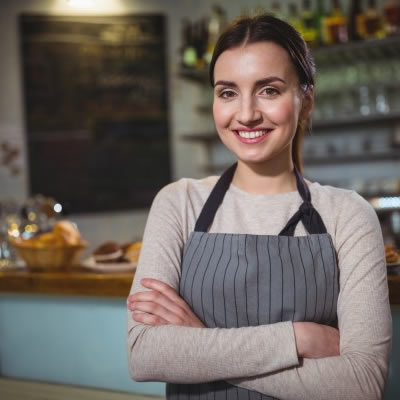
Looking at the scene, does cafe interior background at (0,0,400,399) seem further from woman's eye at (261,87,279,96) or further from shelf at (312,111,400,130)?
woman's eye at (261,87,279,96)

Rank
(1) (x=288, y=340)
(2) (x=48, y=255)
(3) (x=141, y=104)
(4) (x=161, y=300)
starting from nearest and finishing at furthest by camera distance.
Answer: (1) (x=288, y=340) < (4) (x=161, y=300) < (2) (x=48, y=255) < (3) (x=141, y=104)

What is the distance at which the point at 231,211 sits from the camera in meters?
1.32

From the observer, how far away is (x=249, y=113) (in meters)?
1.21

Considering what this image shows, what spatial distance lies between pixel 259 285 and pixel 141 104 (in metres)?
3.23

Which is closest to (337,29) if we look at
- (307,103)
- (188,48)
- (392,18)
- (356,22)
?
(356,22)

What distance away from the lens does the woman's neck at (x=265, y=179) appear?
1334 mm

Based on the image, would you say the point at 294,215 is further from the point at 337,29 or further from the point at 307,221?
the point at 337,29

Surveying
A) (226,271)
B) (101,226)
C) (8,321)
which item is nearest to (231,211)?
(226,271)

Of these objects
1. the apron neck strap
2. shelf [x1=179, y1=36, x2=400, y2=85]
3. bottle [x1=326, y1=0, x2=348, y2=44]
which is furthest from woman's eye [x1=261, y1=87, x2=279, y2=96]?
bottle [x1=326, y1=0, x2=348, y2=44]

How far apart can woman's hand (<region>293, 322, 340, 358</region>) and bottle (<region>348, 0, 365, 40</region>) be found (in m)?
2.78

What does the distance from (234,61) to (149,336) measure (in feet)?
2.03

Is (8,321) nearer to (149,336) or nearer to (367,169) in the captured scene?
(149,336)

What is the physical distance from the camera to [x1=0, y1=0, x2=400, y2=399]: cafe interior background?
362cm

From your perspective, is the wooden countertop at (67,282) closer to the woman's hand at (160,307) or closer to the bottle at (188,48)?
the woman's hand at (160,307)
